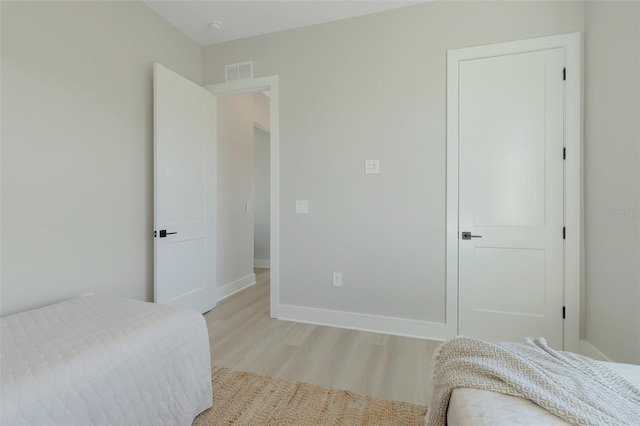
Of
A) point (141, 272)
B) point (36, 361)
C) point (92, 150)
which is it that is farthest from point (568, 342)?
point (92, 150)

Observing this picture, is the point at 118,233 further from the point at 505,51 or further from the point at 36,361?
the point at 505,51

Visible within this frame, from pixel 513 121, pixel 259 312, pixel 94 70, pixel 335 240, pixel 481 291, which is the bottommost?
pixel 259 312

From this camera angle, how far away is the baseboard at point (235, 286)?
333 cm

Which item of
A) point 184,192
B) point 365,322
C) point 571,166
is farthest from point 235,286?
point 571,166

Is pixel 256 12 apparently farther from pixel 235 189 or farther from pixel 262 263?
pixel 262 263

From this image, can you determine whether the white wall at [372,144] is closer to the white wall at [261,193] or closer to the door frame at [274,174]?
the door frame at [274,174]

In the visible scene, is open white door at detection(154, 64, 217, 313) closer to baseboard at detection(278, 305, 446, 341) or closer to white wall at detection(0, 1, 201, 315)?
white wall at detection(0, 1, 201, 315)

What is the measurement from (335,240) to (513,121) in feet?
5.58

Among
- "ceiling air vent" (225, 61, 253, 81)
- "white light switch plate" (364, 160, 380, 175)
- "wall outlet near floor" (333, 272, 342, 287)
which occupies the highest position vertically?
"ceiling air vent" (225, 61, 253, 81)

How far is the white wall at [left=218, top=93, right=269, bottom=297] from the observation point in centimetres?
336

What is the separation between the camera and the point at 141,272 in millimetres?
2416

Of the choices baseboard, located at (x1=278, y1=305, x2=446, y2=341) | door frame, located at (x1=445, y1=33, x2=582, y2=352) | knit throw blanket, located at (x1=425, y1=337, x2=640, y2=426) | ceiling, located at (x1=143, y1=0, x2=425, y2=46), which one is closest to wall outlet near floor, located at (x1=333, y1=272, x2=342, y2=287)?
baseboard, located at (x1=278, y1=305, x2=446, y2=341)

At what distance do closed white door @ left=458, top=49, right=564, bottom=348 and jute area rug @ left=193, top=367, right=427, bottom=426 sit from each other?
115 cm

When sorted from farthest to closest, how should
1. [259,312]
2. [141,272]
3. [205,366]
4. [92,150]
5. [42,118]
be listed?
[259,312], [141,272], [92,150], [42,118], [205,366]
